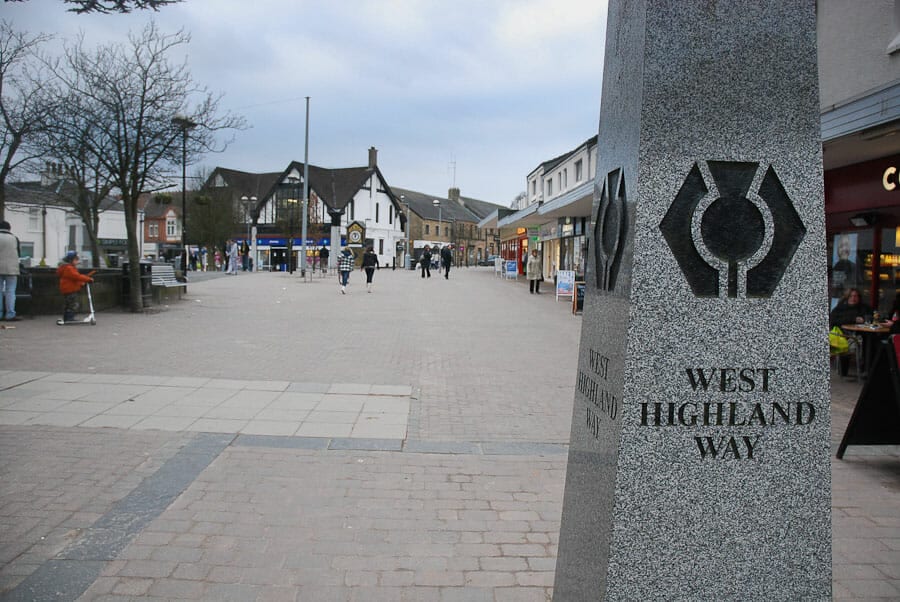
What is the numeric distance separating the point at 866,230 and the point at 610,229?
10.6m

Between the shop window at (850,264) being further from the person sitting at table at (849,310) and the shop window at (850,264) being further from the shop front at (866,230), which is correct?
the person sitting at table at (849,310)

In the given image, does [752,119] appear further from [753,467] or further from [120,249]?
[120,249]

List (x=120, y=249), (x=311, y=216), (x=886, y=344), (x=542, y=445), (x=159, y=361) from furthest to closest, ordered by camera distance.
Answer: (x=120, y=249)
(x=311, y=216)
(x=159, y=361)
(x=542, y=445)
(x=886, y=344)

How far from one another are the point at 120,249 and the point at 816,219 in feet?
222

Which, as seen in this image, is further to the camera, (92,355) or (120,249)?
(120,249)

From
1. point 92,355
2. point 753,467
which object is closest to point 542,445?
point 753,467

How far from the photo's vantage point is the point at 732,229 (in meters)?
2.61

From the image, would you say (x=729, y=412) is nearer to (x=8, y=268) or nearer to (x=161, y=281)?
(x=8, y=268)

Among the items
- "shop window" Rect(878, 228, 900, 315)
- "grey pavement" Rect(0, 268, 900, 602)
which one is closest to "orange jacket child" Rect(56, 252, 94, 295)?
"grey pavement" Rect(0, 268, 900, 602)

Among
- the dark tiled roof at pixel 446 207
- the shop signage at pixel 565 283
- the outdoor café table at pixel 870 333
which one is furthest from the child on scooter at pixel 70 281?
the dark tiled roof at pixel 446 207

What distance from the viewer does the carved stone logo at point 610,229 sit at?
9.09 feet

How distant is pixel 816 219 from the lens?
2621 mm

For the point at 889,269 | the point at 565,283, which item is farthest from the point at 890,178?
the point at 565,283

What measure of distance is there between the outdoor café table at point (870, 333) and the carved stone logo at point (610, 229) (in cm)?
758
